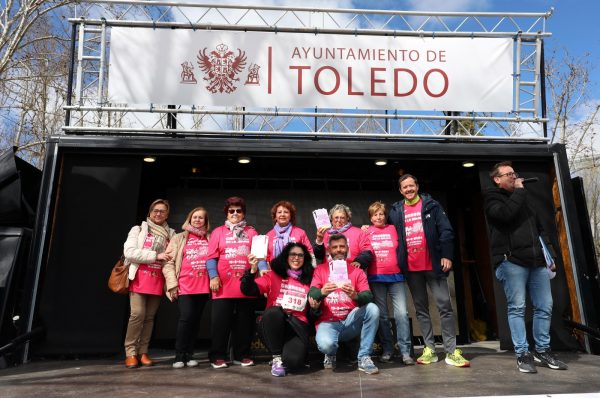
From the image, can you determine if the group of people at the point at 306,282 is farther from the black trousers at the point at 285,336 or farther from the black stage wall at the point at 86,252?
the black stage wall at the point at 86,252

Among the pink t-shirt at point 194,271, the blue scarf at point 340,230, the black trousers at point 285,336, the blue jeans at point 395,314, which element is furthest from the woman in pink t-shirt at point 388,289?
the pink t-shirt at point 194,271

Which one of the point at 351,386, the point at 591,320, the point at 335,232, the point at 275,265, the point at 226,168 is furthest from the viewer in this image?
the point at 226,168

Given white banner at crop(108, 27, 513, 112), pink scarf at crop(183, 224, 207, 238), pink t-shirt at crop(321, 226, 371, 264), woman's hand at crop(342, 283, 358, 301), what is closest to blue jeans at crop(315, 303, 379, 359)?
woman's hand at crop(342, 283, 358, 301)

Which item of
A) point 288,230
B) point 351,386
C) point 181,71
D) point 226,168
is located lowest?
point 351,386

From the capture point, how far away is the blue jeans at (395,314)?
169 inches

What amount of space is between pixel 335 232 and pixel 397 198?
262 centimetres

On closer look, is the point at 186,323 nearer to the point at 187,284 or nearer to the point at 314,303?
the point at 187,284

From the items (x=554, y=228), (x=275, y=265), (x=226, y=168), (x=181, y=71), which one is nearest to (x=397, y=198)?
(x=554, y=228)

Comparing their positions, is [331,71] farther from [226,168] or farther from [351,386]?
[351,386]

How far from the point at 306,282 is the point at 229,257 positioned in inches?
33.0

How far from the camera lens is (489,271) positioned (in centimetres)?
668

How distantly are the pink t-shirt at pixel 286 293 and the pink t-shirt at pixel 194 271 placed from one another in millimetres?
601

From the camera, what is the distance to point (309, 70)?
5.49 m

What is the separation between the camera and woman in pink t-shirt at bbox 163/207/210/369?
14.1ft
